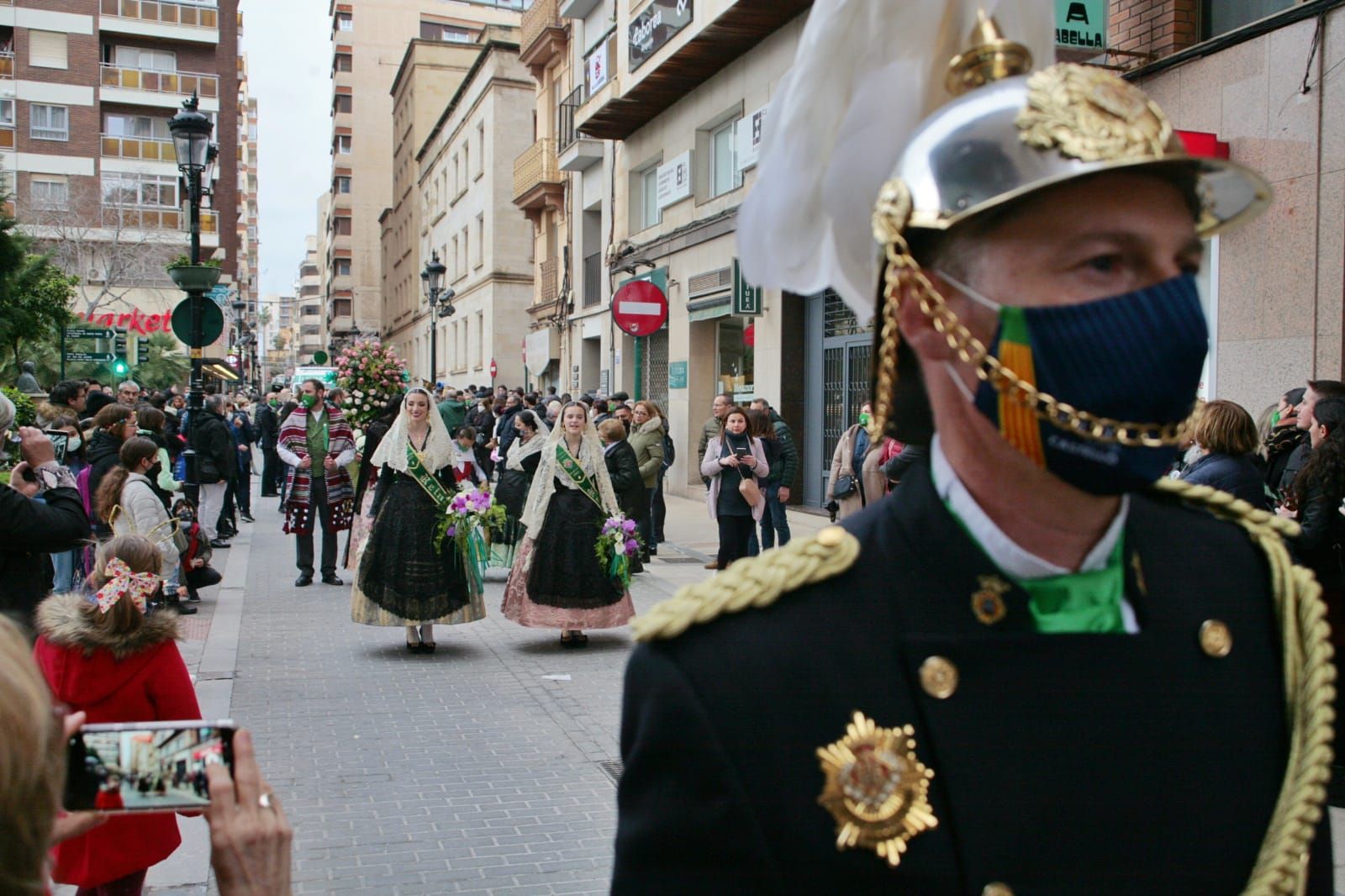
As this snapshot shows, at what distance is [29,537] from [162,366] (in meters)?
38.7

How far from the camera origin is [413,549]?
9.51 m

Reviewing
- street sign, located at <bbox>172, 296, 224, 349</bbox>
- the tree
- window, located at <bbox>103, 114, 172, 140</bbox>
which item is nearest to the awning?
street sign, located at <bbox>172, 296, 224, 349</bbox>

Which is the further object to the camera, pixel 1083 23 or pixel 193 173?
pixel 193 173

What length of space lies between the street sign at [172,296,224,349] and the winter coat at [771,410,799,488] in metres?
6.16

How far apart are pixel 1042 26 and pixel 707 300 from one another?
18.7 metres

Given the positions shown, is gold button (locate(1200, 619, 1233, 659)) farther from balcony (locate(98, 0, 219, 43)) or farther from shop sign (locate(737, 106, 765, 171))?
balcony (locate(98, 0, 219, 43))

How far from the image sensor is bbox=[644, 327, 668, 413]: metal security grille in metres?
23.7

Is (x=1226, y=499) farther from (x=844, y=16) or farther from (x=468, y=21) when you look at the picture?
(x=468, y=21)

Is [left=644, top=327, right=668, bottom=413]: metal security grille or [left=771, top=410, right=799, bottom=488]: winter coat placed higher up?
[left=644, top=327, right=668, bottom=413]: metal security grille

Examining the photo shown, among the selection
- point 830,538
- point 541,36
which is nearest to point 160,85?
point 541,36

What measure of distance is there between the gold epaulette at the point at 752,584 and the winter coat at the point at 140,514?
8.11m

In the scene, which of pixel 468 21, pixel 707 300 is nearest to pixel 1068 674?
pixel 707 300

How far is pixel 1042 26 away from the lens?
1.88m

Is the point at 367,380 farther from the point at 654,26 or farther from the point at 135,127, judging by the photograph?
the point at 135,127
